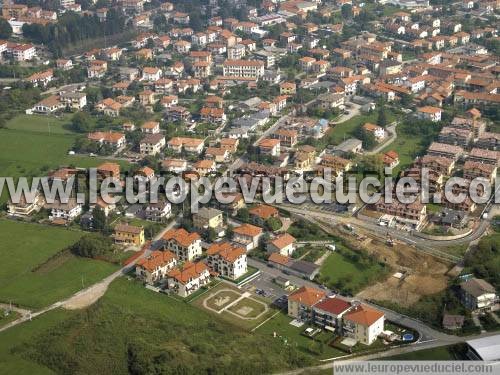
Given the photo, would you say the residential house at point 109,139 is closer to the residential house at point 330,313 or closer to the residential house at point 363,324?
the residential house at point 330,313

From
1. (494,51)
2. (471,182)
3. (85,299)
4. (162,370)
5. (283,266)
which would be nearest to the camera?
(162,370)

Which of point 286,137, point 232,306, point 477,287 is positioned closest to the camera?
point 477,287

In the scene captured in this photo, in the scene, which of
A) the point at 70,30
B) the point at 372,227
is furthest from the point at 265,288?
the point at 70,30

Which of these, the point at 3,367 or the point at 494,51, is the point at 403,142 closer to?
the point at 494,51

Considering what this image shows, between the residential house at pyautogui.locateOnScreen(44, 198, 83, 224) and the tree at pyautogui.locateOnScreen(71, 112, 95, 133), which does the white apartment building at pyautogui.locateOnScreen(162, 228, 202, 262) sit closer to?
the residential house at pyautogui.locateOnScreen(44, 198, 83, 224)

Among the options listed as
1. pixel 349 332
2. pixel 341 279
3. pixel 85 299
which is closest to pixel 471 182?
pixel 341 279

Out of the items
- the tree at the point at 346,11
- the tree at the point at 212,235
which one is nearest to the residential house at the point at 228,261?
the tree at the point at 212,235

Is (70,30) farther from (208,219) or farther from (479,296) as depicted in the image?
(479,296)

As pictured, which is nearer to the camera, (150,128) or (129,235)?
(129,235)
